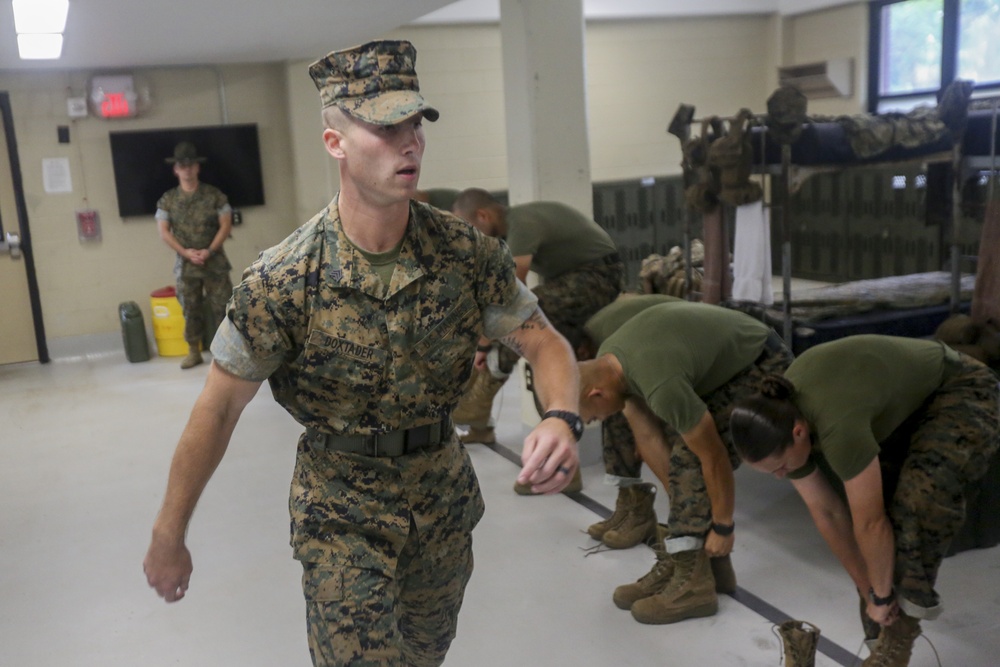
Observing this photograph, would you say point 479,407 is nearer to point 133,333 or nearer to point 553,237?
point 553,237

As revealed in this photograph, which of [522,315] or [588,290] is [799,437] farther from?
[588,290]

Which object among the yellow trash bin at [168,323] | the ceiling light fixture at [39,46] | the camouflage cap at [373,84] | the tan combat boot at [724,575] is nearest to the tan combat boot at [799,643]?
the tan combat boot at [724,575]

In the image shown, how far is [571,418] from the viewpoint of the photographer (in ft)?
5.69

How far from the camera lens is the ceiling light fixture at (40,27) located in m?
4.64

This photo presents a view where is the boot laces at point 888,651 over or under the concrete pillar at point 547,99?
under

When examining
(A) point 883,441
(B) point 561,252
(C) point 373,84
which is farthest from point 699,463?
(C) point 373,84

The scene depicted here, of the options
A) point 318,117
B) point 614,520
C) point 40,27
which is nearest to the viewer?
point 614,520

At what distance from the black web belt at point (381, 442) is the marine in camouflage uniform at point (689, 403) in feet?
3.41

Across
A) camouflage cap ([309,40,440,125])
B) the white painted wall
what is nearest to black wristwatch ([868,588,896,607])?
camouflage cap ([309,40,440,125])

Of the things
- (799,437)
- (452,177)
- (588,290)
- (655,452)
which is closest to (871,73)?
(452,177)

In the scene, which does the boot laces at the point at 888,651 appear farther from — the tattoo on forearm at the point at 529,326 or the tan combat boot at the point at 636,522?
the tattoo on forearm at the point at 529,326

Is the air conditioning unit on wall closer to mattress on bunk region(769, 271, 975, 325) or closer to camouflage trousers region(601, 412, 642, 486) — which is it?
mattress on bunk region(769, 271, 975, 325)

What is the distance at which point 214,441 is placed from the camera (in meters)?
1.76

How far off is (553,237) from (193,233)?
427 centimetres
